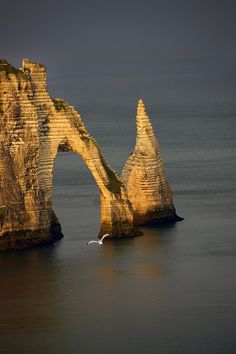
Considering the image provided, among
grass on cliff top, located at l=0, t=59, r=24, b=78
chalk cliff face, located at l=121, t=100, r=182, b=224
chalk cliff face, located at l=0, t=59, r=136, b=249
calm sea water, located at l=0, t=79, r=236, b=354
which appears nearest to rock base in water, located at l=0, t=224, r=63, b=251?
chalk cliff face, located at l=0, t=59, r=136, b=249

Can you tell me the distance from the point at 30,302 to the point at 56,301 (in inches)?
32.0

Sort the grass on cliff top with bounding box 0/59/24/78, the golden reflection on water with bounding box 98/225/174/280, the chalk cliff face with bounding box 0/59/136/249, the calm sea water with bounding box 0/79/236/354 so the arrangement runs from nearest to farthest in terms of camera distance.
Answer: the calm sea water with bounding box 0/79/236/354 < the golden reflection on water with bounding box 98/225/174/280 < the chalk cliff face with bounding box 0/59/136/249 < the grass on cliff top with bounding box 0/59/24/78

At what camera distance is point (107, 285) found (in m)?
79.8

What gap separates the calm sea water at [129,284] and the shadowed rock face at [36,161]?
0.73m

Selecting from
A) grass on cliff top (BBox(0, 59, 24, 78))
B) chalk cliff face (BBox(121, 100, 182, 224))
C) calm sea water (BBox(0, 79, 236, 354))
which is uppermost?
grass on cliff top (BBox(0, 59, 24, 78))

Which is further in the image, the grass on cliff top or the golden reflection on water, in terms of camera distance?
the grass on cliff top

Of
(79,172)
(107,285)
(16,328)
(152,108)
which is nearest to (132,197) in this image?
(107,285)

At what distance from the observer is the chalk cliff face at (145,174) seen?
284 feet

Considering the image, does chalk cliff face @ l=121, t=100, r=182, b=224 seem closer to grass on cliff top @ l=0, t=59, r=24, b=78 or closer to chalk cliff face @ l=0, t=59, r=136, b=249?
chalk cliff face @ l=0, t=59, r=136, b=249

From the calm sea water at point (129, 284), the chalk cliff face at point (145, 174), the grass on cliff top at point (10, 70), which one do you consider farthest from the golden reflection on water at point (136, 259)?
the grass on cliff top at point (10, 70)

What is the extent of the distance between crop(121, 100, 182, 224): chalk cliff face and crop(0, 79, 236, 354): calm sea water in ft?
3.22

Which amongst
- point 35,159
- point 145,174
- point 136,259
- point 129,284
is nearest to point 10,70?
point 35,159

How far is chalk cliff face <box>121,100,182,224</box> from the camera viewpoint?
86688 millimetres

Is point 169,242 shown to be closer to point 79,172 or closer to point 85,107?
point 79,172
